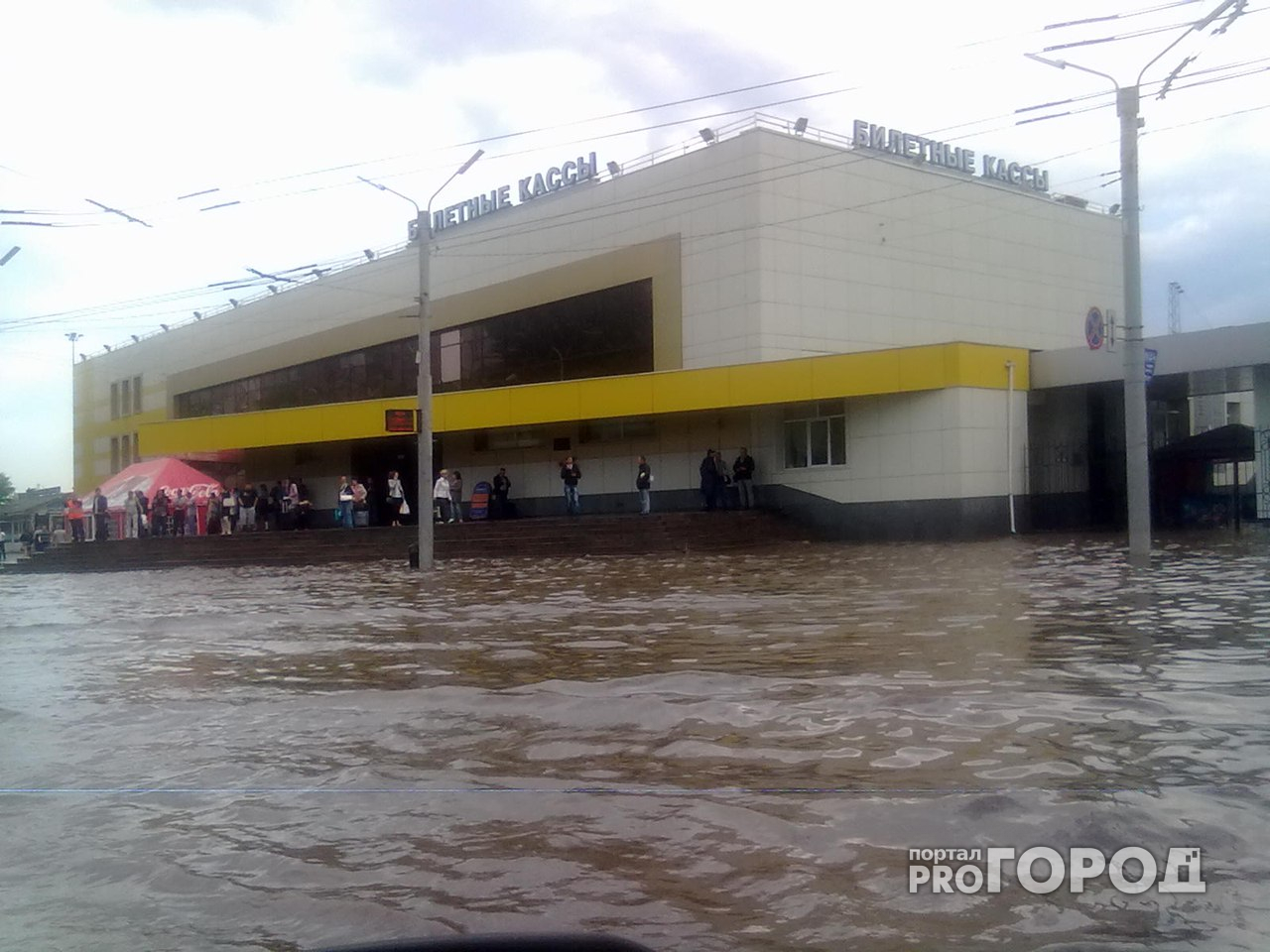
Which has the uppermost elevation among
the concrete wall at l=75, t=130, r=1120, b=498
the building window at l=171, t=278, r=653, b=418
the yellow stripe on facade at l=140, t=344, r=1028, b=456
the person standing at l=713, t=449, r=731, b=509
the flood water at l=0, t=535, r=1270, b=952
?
the concrete wall at l=75, t=130, r=1120, b=498

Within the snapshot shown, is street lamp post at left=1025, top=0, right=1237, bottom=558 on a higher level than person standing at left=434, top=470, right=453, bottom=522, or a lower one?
higher

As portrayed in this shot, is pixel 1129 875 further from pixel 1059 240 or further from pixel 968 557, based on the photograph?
pixel 1059 240

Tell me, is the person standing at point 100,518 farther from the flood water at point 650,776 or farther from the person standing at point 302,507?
the flood water at point 650,776

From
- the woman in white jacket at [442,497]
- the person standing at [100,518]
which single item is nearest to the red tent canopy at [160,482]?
the person standing at [100,518]

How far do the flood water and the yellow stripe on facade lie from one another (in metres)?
16.4

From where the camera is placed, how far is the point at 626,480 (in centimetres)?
3662

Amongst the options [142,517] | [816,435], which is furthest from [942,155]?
[142,517]

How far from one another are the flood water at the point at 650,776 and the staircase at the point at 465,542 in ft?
50.8

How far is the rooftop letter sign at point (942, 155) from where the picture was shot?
35584 mm

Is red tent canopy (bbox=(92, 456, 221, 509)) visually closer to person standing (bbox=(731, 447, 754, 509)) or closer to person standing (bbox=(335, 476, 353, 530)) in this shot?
person standing (bbox=(335, 476, 353, 530))

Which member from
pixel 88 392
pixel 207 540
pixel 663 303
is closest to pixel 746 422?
pixel 663 303

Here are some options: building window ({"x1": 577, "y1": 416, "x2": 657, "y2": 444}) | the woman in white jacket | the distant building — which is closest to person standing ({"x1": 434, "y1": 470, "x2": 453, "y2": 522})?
the woman in white jacket

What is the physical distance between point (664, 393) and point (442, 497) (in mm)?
7088

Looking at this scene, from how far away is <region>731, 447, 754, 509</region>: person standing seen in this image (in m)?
31.3
